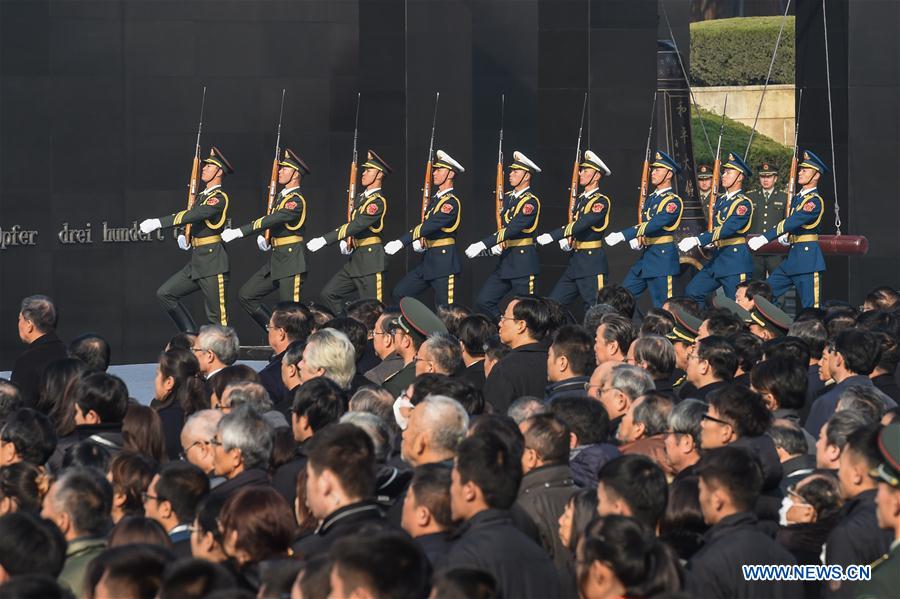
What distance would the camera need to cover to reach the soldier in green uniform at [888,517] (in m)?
4.36

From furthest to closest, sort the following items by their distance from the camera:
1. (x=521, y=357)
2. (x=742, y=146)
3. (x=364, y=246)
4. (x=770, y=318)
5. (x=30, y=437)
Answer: (x=742, y=146) < (x=364, y=246) < (x=770, y=318) < (x=521, y=357) < (x=30, y=437)

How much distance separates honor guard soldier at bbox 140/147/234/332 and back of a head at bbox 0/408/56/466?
8.03m

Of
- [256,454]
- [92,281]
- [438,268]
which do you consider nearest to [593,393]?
[256,454]

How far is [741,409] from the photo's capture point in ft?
18.6

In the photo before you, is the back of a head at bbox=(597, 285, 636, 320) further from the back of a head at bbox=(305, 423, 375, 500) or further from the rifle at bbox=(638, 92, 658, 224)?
the back of a head at bbox=(305, 423, 375, 500)

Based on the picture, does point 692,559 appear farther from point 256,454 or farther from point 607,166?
point 607,166

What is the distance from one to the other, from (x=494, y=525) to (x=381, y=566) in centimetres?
90

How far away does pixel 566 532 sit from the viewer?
193 inches

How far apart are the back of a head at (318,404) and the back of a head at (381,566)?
7.17ft

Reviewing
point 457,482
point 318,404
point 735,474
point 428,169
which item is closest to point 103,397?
point 318,404

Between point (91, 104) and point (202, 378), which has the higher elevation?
point (91, 104)

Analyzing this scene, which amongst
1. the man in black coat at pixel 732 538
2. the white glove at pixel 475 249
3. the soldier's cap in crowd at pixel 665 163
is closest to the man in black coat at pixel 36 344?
the man in black coat at pixel 732 538

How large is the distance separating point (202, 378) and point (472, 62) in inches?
351

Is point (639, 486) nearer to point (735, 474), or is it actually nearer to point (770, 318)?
point (735, 474)
